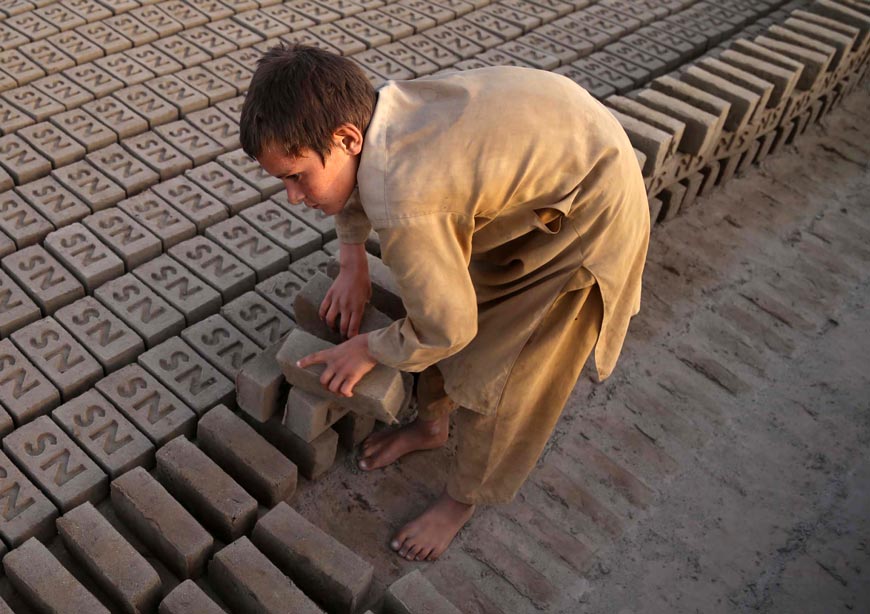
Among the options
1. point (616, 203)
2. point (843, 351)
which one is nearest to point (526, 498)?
point (616, 203)

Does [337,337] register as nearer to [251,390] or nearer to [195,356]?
[251,390]

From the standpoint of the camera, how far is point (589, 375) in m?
3.55

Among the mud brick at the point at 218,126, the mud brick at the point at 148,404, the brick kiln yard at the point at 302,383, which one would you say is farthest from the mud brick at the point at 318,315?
the mud brick at the point at 218,126

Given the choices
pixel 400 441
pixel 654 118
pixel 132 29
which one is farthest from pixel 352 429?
pixel 132 29

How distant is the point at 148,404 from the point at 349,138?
1475mm

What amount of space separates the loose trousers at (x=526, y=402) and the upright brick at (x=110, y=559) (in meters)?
1.01

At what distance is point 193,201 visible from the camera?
376 centimetres

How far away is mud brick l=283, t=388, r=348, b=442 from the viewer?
105 inches

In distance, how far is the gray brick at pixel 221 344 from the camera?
3.09 metres

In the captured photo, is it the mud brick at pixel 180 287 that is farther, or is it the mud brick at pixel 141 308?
the mud brick at pixel 180 287

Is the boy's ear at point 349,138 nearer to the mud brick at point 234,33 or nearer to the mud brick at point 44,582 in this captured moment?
the mud brick at point 44,582

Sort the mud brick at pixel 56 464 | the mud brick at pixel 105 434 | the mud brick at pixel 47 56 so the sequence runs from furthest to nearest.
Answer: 1. the mud brick at pixel 47 56
2. the mud brick at pixel 105 434
3. the mud brick at pixel 56 464

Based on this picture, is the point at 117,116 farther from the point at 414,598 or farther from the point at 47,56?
the point at 414,598

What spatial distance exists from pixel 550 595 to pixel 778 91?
3263 millimetres
